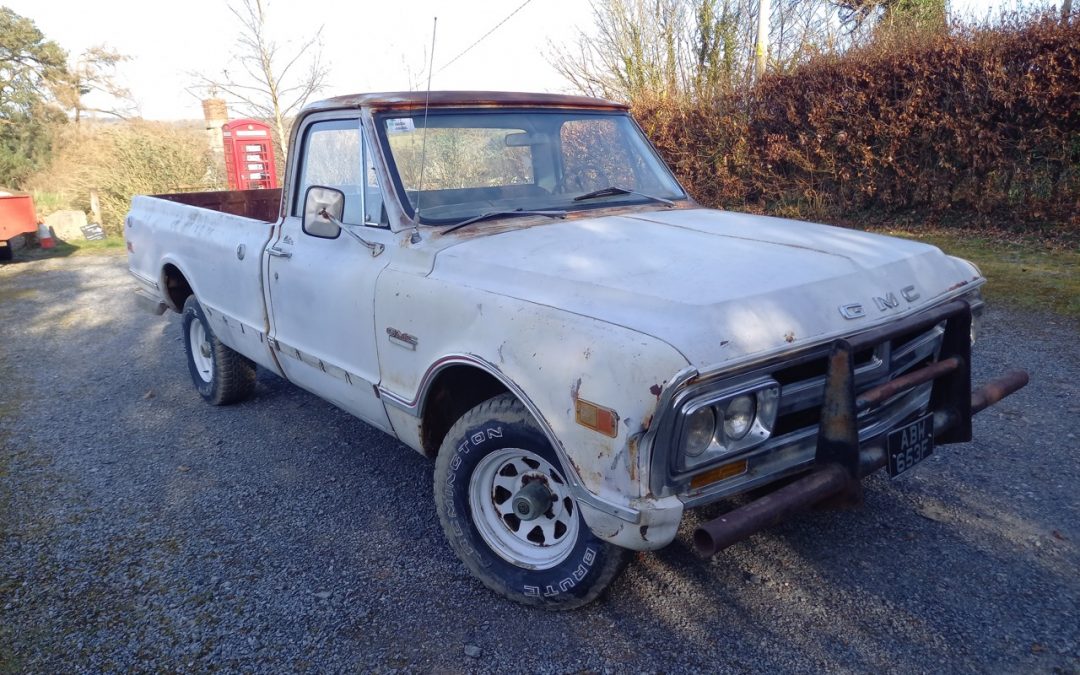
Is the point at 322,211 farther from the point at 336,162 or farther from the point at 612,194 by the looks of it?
the point at 612,194

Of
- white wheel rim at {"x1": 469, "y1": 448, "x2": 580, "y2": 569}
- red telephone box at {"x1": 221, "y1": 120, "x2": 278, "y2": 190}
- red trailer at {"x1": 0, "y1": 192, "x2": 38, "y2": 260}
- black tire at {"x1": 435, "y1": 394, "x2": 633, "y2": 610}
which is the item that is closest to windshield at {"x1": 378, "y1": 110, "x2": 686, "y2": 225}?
black tire at {"x1": 435, "y1": 394, "x2": 633, "y2": 610}

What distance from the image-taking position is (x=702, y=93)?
12.4m

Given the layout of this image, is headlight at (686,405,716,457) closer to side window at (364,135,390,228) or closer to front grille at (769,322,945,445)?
front grille at (769,322,945,445)

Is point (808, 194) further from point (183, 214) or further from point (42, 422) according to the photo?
point (42, 422)

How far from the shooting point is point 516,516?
3.02m

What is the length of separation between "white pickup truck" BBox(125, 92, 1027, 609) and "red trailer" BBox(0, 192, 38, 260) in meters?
9.38

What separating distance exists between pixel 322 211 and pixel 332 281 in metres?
0.33

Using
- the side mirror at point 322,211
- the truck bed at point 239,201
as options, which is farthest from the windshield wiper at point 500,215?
the truck bed at point 239,201

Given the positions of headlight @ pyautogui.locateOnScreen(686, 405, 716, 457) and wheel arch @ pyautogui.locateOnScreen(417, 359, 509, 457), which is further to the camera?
wheel arch @ pyautogui.locateOnScreen(417, 359, 509, 457)

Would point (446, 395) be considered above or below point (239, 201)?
below

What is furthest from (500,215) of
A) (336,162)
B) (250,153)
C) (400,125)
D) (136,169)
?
(136,169)

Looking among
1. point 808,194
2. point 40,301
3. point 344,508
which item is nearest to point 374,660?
point 344,508

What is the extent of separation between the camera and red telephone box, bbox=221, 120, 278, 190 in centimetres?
1454

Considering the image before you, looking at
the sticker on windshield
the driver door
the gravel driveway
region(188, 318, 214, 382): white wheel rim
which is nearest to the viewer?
→ the gravel driveway
